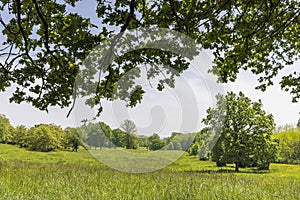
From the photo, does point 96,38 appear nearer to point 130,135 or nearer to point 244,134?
point 130,135

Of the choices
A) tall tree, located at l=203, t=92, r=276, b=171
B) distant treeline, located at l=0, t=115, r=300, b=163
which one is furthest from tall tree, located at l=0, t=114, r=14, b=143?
tall tree, located at l=203, t=92, r=276, b=171

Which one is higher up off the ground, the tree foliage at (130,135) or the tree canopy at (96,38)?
the tree canopy at (96,38)

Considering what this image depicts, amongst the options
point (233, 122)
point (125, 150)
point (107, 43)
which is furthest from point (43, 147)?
point (107, 43)

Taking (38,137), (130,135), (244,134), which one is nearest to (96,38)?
(130,135)

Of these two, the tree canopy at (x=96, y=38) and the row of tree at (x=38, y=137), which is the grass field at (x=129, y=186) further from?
the row of tree at (x=38, y=137)

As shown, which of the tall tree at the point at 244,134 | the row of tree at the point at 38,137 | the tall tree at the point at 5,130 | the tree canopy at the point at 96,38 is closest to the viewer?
the tree canopy at the point at 96,38

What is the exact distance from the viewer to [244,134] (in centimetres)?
2477

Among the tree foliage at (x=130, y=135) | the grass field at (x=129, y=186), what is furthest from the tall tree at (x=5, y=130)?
the tree foliage at (x=130, y=135)

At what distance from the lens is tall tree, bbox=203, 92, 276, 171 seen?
24375 mm

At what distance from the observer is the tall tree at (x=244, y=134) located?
24375 millimetres

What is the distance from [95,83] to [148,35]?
4.91 feet

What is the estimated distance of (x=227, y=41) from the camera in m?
5.86

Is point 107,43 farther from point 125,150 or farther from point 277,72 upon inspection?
point 277,72

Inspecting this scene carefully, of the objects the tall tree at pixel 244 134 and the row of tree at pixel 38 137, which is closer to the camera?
the tall tree at pixel 244 134
